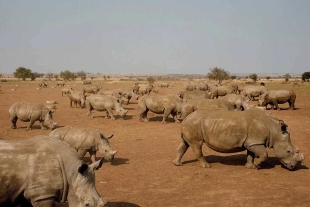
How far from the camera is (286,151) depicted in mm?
10523

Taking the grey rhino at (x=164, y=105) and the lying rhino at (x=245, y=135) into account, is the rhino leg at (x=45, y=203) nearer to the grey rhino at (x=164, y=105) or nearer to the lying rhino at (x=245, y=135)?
the lying rhino at (x=245, y=135)

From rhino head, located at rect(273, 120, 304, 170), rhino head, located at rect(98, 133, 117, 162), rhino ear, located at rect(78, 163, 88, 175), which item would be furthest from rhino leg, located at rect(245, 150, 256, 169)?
rhino ear, located at rect(78, 163, 88, 175)

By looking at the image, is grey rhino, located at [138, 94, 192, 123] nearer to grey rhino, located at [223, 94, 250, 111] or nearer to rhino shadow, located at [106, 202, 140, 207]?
grey rhino, located at [223, 94, 250, 111]

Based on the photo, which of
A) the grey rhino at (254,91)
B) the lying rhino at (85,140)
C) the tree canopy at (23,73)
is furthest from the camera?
the tree canopy at (23,73)

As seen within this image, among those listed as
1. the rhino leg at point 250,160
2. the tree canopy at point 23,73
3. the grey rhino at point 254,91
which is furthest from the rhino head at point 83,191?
the tree canopy at point 23,73

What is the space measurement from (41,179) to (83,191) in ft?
2.31

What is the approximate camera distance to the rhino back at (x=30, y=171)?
511 centimetres

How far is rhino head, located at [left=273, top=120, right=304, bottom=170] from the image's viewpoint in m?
10.4

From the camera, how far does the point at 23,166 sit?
5191 mm

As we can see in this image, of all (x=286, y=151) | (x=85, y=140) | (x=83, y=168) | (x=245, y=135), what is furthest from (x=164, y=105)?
(x=83, y=168)

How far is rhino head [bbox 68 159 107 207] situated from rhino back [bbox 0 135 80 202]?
229 millimetres

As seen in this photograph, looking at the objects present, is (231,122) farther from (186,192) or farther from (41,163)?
(41,163)

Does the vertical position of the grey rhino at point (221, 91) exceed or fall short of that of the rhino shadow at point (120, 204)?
it falls short

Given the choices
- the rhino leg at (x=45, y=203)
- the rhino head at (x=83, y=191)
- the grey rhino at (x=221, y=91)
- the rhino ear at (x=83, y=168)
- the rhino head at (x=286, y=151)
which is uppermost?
the rhino ear at (x=83, y=168)
